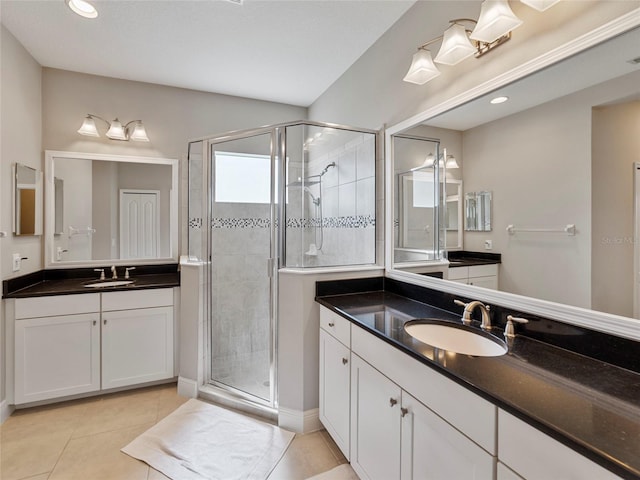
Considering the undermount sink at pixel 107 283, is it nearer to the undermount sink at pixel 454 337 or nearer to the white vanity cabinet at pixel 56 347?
the white vanity cabinet at pixel 56 347

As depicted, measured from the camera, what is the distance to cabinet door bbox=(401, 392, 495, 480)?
87 cm

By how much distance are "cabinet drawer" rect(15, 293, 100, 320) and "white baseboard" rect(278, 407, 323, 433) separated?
164 centimetres

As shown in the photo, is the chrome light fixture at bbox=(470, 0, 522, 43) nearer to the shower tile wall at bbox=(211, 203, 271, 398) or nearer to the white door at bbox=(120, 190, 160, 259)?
the shower tile wall at bbox=(211, 203, 271, 398)

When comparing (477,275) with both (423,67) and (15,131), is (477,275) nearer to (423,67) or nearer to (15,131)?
(423,67)

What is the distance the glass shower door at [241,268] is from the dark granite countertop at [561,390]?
1.26 metres

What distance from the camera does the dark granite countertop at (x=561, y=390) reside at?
0.63 meters

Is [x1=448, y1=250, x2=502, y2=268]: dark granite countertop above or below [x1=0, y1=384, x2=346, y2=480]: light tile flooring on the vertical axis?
above

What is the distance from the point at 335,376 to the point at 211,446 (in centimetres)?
89

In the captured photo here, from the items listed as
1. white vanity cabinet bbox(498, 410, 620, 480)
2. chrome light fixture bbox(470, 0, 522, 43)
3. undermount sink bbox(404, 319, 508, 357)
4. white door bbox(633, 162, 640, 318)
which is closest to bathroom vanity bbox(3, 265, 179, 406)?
undermount sink bbox(404, 319, 508, 357)

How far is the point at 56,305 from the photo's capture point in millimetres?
2242

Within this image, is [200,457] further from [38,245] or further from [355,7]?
[355,7]

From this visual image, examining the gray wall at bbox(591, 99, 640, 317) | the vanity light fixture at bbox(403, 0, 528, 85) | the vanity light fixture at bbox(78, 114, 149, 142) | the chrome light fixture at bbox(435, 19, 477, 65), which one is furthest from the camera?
the vanity light fixture at bbox(78, 114, 149, 142)

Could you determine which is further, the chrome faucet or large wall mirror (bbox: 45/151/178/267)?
large wall mirror (bbox: 45/151/178/267)

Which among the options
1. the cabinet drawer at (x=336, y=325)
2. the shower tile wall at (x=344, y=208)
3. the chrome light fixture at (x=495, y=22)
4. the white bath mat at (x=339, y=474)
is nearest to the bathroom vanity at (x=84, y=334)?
the shower tile wall at (x=344, y=208)
